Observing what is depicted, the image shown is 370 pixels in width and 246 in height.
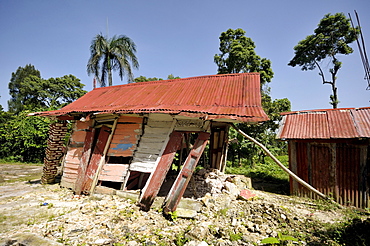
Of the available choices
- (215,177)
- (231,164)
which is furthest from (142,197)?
(231,164)

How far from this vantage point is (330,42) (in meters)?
19.4

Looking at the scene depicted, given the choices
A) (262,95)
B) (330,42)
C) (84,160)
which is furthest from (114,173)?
(330,42)

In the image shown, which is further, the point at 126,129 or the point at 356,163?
the point at 126,129

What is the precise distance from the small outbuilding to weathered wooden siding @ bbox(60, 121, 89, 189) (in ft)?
24.7

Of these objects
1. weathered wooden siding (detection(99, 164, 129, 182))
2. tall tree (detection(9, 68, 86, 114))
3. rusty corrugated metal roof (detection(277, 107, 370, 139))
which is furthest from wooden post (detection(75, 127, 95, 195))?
tall tree (detection(9, 68, 86, 114))

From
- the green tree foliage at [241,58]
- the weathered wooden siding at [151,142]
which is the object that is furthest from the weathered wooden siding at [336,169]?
the green tree foliage at [241,58]

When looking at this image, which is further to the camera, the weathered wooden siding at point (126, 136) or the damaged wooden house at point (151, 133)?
the weathered wooden siding at point (126, 136)

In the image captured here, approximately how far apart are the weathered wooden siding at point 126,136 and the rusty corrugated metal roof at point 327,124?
5.36 metres

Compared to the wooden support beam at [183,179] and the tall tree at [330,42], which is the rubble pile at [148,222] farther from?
the tall tree at [330,42]

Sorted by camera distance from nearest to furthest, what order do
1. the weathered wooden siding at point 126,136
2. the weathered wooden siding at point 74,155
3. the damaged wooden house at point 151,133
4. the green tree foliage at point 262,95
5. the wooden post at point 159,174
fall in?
the wooden post at point 159,174 → the damaged wooden house at point 151,133 → the weathered wooden siding at point 126,136 → the weathered wooden siding at point 74,155 → the green tree foliage at point 262,95

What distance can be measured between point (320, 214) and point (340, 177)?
2.05m

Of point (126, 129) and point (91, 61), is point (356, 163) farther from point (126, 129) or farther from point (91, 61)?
point (91, 61)

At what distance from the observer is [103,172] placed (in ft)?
19.5

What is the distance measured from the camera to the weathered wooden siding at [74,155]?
6496 millimetres
